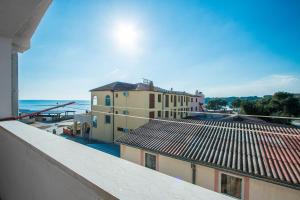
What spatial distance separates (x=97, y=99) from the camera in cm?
1316

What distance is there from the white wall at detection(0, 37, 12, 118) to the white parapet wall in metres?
0.94

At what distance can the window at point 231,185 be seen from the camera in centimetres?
380

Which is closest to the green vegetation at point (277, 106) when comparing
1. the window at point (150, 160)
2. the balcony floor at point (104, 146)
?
the balcony floor at point (104, 146)

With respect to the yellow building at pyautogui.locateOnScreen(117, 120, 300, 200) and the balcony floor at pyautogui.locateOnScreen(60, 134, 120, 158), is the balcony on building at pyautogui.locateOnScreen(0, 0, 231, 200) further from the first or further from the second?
the balcony floor at pyautogui.locateOnScreen(60, 134, 120, 158)

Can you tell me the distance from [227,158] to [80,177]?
15.0ft

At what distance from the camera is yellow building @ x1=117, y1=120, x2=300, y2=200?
3447 mm

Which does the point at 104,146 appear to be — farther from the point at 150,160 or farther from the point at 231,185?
the point at 231,185

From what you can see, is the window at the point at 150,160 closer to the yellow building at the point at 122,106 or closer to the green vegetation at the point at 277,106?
the yellow building at the point at 122,106

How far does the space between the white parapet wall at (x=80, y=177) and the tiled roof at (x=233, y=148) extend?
233 centimetres

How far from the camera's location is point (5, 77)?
169cm

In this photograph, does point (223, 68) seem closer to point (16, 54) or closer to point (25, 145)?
point (16, 54)

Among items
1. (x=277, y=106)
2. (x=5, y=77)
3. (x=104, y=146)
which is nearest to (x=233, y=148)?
(x=5, y=77)

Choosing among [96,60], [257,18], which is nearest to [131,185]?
[96,60]

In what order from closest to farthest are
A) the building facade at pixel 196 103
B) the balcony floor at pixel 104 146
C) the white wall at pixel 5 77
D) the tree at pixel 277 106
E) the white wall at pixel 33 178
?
the white wall at pixel 33 178 < the white wall at pixel 5 77 < the balcony floor at pixel 104 146 < the tree at pixel 277 106 < the building facade at pixel 196 103
